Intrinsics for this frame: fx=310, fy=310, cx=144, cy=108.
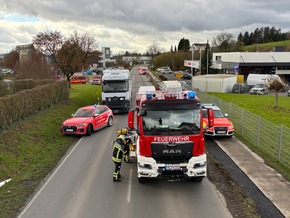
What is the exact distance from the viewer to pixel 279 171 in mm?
10891

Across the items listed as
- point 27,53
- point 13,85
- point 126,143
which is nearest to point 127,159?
point 126,143

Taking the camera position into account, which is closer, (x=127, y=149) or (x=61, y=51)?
(x=127, y=149)

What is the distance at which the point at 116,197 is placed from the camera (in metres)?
8.91

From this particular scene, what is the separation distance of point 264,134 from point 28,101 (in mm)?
12716

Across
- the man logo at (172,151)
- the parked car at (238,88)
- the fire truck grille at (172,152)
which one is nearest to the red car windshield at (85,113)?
the fire truck grille at (172,152)

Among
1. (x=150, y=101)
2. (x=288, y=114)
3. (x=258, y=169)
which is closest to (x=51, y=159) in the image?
(x=150, y=101)

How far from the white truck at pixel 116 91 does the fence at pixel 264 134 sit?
8.49 meters

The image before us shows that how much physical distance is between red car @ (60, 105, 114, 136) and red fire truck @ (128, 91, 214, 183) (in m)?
8.20

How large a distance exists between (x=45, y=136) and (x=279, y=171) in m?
11.5

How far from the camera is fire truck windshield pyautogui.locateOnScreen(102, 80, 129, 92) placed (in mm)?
24375

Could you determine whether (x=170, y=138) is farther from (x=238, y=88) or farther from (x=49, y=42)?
(x=238, y=88)

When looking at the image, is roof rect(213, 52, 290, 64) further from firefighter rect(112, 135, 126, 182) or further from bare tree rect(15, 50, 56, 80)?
firefighter rect(112, 135, 126, 182)

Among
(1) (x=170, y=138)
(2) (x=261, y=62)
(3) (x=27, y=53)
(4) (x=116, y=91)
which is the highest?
(3) (x=27, y=53)

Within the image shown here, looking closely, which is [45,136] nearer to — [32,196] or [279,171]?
[32,196]
